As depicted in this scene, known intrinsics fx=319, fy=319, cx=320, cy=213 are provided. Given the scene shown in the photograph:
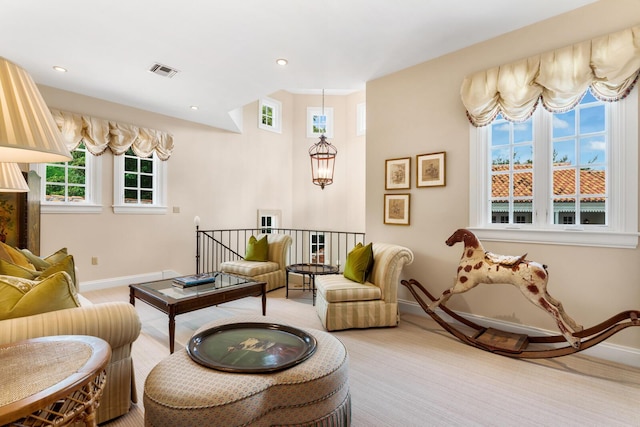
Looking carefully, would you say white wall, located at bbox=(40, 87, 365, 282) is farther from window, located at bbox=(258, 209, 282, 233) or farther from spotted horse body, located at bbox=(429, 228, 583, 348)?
spotted horse body, located at bbox=(429, 228, 583, 348)

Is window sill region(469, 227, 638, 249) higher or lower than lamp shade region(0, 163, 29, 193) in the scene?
lower

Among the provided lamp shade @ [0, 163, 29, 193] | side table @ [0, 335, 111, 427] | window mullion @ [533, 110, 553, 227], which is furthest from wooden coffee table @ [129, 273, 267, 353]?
window mullion @ [533, 110, 553, 227]

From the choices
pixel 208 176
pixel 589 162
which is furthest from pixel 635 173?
pixel 208 176

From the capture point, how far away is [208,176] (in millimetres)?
6211

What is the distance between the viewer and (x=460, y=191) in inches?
135

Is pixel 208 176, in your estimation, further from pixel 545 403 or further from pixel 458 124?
pixel 545 403

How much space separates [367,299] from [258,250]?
Result: 2.40 m

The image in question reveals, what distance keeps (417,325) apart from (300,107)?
5946 mm

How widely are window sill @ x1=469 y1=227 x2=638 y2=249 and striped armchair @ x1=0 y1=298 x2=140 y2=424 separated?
3.12m

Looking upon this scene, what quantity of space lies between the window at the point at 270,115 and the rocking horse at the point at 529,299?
17.5 ft

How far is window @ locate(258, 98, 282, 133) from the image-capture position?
280 inches

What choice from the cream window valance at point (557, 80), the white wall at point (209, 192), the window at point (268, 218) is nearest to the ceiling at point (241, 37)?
the cream window valance at point (557, 80)

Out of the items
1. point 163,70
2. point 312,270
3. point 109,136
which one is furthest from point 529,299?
point 109,136

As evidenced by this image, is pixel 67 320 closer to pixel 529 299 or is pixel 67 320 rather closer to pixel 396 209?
pixel 529 299
